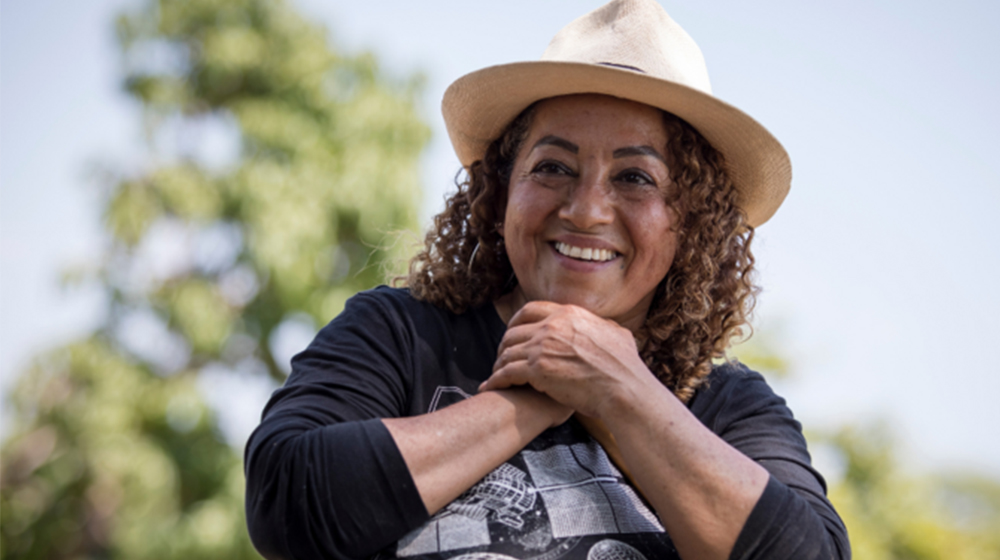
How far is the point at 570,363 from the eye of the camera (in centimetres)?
183

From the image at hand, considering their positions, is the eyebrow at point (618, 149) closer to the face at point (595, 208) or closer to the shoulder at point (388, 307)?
the face at point (595, 208)

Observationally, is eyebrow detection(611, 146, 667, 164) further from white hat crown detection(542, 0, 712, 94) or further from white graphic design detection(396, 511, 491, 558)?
white graphic design detection(396, 511, 491, 558)

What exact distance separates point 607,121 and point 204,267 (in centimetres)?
975

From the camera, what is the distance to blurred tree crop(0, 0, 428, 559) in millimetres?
9875

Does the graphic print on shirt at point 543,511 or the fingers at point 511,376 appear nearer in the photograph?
the graphic print on shirt at point 543,511

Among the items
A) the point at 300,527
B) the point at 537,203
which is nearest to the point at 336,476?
the point at 300,527

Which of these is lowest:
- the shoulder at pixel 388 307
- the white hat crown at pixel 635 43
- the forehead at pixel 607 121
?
the shoulder at pixel 388 307

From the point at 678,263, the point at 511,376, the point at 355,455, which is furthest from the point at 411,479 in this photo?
the point at 678,263

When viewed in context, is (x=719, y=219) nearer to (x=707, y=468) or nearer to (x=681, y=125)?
Result: (x=681, y=125)

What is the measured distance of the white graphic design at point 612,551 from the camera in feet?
5.87

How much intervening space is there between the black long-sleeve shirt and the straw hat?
600mm

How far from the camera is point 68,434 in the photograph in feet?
33.2

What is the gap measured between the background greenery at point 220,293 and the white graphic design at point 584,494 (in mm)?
8012

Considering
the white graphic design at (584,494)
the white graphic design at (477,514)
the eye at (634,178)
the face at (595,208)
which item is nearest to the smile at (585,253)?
the face at (595,208)
